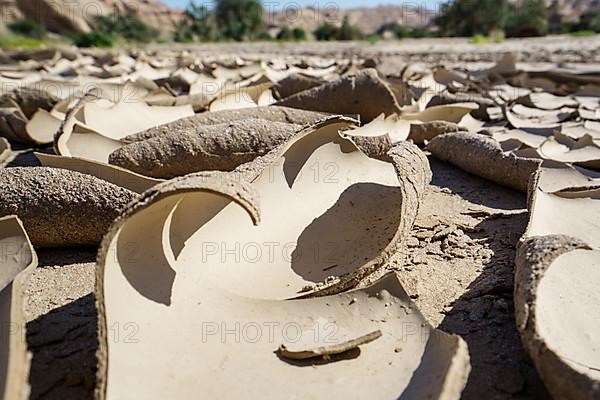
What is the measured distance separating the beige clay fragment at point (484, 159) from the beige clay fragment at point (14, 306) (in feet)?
4.32

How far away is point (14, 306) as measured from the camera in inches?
26.1

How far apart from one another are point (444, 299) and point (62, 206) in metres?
0.87

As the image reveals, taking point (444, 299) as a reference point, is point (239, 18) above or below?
above

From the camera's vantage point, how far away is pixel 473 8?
25422 mm

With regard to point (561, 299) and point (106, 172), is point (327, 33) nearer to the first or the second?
point (106, 172)

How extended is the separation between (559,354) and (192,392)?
498mm

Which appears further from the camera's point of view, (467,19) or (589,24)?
(467,19)

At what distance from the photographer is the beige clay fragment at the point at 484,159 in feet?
4.90

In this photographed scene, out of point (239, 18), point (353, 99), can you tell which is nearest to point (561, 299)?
point (353, 99)

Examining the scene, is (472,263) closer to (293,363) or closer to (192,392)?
(293,363)

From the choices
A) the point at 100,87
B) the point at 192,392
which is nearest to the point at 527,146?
the point at 192,392

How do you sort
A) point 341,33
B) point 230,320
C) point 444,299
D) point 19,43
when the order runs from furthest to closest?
→ point 341,33
point 19,43
point 444,299
point 230,320

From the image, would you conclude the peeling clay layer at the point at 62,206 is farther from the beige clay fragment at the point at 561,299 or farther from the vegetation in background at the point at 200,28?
the vegetation in background at the point at 200,28

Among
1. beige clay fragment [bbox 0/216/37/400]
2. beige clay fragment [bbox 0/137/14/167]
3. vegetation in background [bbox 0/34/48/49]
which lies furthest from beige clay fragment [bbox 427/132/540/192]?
vegetation in background [bbox 0/34/48/49]
